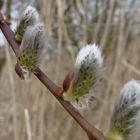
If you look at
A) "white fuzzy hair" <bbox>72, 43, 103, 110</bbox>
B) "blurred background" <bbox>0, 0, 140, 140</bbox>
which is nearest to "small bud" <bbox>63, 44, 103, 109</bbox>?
"white fuzzy hair" <bbox>72, 43, 103, 110</bbox>

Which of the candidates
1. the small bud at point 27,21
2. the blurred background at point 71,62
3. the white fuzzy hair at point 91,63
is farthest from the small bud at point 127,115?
the blurred background at point 71,62

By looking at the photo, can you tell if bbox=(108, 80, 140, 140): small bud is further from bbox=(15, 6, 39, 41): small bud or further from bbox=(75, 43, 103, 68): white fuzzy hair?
bbox=(15, 6, 39, 41): small bud

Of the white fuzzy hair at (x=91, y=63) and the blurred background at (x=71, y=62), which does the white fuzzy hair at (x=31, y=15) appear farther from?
the blurred background at (x=71, y=62)

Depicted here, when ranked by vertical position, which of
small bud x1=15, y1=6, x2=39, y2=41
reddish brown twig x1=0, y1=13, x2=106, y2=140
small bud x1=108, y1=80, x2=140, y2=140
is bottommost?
small bud x1=108, y1=80, x2=140, y2=140

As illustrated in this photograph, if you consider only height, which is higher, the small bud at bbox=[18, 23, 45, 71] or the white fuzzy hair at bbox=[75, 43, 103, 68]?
the small bud at bbox=[18, 23, 45, 71]

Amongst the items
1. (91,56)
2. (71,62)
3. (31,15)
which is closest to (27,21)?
(31,15)

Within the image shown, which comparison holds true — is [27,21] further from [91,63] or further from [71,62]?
[71,62]

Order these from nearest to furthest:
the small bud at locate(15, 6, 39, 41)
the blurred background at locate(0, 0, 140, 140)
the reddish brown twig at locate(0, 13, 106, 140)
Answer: the reddish brown twig at locate(0, 13, 106, 140) < the small bud at locate(15, 6, 39, 41) < the blurred background at locate(0, 0, 140, 140)
